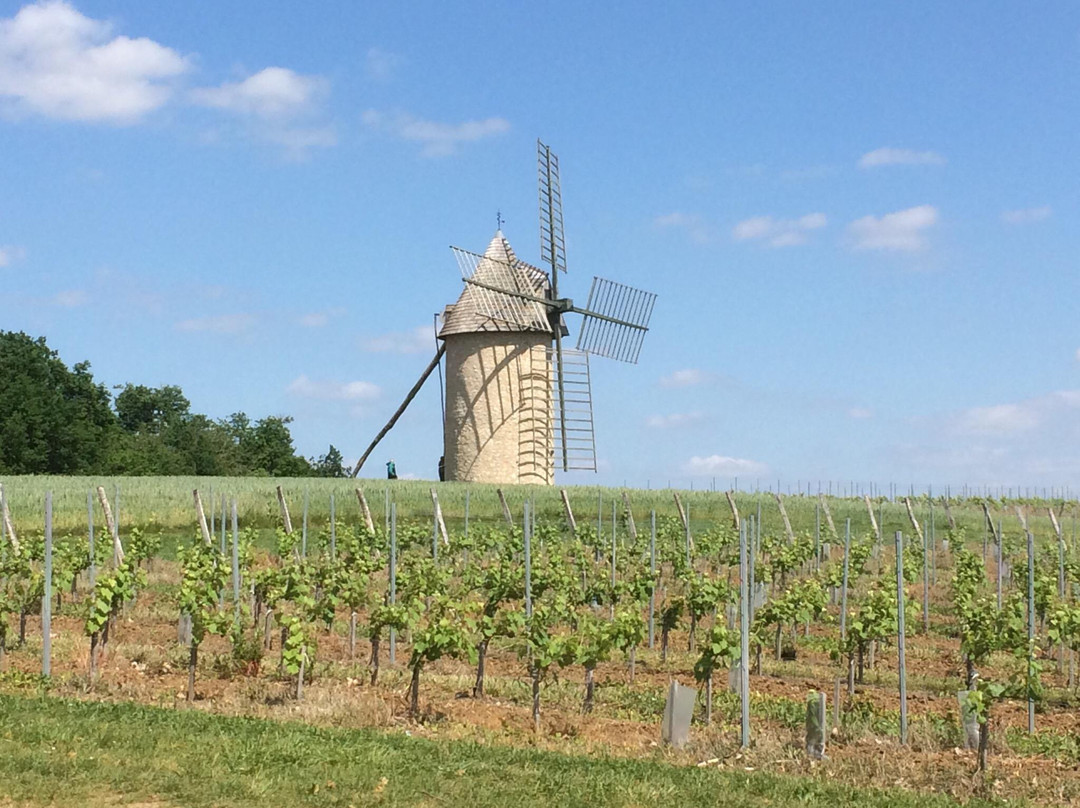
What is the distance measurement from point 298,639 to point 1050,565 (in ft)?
57.7

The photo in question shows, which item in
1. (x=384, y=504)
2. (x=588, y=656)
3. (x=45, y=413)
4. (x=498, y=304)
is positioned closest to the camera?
(x=588, y=656)

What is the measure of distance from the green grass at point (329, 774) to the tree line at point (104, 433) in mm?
50362

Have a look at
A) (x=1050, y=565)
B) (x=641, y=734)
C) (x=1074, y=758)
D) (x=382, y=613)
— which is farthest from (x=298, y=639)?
(x=1050, y=565)

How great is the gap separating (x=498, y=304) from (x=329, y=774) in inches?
1164

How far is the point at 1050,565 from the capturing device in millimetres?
24328

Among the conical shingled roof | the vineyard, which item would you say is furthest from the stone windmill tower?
the vineyard

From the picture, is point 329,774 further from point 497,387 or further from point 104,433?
point 104,433

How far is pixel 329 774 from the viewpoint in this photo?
8758 mm

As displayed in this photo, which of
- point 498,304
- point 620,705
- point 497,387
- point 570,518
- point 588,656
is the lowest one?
point 620,705

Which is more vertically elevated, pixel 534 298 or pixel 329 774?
pixel 534 298

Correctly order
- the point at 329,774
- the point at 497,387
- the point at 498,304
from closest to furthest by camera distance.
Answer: the point at 329,774, the point at 497,387, the point at 498,304

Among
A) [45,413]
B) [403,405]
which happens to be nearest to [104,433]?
[45,413]

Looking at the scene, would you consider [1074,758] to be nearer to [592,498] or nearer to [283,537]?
[283,537]

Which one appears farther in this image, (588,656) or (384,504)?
(384,504)
